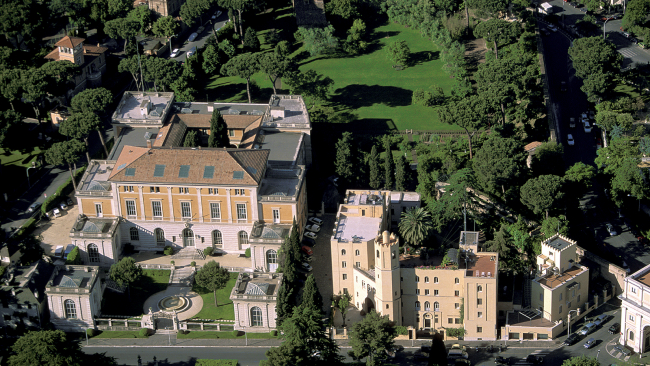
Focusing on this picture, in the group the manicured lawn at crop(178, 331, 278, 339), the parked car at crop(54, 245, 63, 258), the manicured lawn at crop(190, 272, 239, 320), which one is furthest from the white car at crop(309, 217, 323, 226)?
the parked car at crop(54, 245, 63, 258)

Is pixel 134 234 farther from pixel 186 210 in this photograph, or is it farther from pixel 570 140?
pixel 570 140

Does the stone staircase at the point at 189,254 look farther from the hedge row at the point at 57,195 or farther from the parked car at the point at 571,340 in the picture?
the parked car at the point at 571,340

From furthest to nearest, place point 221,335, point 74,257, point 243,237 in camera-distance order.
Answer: point 243,237
point 74,257
point 221,335

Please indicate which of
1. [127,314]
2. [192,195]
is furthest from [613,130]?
[127,314]

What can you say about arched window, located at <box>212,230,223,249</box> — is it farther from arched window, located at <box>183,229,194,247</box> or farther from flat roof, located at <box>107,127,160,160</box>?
flat roof, located at <box>107,127,160,160</box>

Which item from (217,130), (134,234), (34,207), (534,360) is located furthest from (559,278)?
(34,207)
